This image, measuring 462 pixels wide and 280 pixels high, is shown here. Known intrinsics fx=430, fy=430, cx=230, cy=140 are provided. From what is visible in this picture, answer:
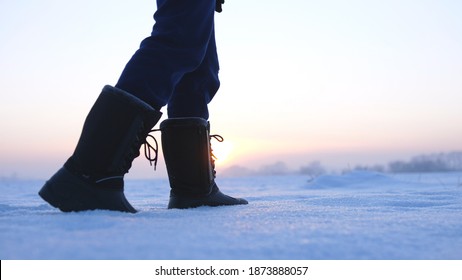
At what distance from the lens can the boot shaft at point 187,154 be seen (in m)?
1.84

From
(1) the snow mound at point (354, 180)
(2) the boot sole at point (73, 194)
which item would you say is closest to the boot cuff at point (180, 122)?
(2) the boot sole at point (73, 194)

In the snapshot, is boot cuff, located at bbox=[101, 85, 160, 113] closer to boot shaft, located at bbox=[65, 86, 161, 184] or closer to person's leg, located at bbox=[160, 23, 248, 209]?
boot shaft, located at bbox=[65, 86, 161, 184]

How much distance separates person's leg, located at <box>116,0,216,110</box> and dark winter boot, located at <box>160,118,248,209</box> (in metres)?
0.29

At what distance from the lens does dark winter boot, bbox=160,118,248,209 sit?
1.84 meters

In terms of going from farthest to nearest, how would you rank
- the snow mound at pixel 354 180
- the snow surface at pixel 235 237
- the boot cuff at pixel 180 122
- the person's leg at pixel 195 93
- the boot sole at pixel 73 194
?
1. the snow mound at pixel 354 180
2. the person's leg at pixel 195 93
3. the boot cuff at pixel 180 122
4. the boot sole at pixel 73 194
5. the snow surface at pixel 235 237

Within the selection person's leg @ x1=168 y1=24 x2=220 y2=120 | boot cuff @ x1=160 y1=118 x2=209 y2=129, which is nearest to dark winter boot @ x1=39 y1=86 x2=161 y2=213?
boot cuff @ x1=160 y1=118 x2=209 y2=129

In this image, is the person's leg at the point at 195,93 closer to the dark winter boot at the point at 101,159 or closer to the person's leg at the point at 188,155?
the person's leg at the point at 188,155

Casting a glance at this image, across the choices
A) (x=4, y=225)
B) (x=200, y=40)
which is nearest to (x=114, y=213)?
(x=4, y=225)

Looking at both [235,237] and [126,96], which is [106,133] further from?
[235,237]

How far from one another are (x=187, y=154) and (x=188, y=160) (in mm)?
27

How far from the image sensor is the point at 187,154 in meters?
1.86

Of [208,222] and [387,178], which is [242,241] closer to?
[208,222]

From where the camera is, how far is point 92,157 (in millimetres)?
1446

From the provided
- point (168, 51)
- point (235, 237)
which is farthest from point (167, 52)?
point (235, 237)
